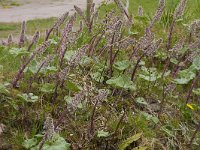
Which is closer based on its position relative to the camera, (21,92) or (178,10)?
(21,92)

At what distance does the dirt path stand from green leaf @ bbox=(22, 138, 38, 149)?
7528 millimetres

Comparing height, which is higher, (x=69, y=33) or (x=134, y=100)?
(x=69, y=33)

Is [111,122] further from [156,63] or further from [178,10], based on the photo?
[156,63]

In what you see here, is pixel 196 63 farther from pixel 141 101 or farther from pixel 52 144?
pixel 52 144

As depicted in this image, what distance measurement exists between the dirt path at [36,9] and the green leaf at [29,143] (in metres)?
7.53

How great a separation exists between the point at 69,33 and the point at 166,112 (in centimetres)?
90


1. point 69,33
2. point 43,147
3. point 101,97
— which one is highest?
point 69,33

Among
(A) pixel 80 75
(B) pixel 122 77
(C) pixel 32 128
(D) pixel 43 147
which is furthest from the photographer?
(A) pixel 80 75

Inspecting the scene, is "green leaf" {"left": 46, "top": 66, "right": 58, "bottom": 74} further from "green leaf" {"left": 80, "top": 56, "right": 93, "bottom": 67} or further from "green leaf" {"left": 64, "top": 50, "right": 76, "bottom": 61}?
"green leaf" {"left": 80, "top": 56, "right": 93, "bottom": 67}

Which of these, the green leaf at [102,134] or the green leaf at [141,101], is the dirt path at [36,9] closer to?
the green leaf at [141,101]

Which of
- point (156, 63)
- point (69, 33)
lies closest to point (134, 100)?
point (69, 33)

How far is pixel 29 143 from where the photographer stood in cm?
291

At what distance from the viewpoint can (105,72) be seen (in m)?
3.88

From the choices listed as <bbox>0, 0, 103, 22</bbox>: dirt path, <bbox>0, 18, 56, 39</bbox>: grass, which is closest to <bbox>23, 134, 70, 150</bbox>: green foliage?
<bbox>0, 18, 56, 39</bbox>: grass
